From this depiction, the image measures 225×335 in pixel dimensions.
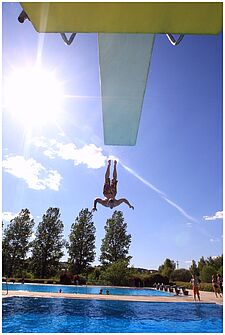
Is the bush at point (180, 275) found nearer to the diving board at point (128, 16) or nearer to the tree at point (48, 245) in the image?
the tree at point (48, 245)

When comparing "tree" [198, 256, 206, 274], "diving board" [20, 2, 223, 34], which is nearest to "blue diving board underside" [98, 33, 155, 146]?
"diving board" [20, 2, 223, 34]

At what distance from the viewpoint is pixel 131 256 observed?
2278 cm

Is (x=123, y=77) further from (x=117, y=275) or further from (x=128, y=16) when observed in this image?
(x=117, y=275)

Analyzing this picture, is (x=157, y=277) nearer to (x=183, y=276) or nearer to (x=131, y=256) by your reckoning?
(x=183, y=276)

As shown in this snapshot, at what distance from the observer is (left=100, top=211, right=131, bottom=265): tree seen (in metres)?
23.1

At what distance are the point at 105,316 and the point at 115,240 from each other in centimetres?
1537

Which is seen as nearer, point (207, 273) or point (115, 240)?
point (207, 273)

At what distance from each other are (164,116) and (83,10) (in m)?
9.95

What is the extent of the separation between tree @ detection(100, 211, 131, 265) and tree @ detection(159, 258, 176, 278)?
9.09 feet

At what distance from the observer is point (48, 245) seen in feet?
74.6

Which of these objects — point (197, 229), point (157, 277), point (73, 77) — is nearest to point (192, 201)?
point (197, 229)

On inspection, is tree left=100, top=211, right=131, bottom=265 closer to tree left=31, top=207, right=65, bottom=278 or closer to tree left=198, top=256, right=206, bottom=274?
tree left=31, top=207, right=65, bottom=278

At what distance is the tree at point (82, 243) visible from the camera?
75.6 feet

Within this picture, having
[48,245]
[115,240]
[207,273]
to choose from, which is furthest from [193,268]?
[48,245]
